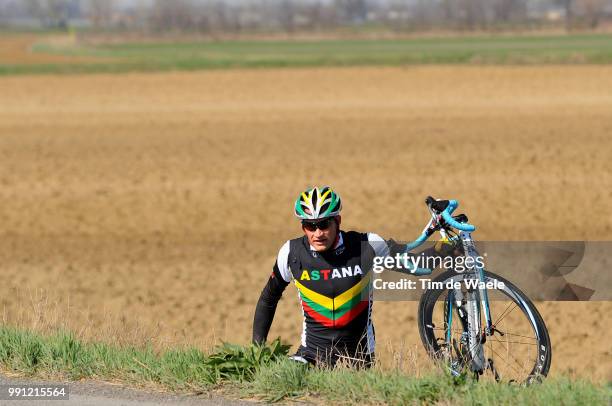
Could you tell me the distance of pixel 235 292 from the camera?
14.8 meters

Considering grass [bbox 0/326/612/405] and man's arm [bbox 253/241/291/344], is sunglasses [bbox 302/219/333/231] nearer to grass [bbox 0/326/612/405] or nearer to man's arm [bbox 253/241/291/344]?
man's arm [bbox 253/241/291/344]

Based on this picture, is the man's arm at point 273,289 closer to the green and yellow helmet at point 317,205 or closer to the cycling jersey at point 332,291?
the cycling jersey at point 332,291

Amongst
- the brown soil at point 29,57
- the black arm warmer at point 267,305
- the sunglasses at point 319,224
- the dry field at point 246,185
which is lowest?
the dry field at point 246,185

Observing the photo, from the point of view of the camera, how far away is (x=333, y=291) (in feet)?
22.7

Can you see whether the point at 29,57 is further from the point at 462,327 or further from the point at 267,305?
the point at 462,327

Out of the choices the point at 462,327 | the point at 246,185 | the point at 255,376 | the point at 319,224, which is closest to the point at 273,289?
the point at 319,224

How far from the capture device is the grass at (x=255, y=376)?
217 inches

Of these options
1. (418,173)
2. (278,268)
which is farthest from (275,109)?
(278,268)

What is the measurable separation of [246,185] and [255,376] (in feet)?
51.8

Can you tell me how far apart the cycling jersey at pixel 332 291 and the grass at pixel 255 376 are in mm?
523

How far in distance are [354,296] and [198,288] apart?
840 cm

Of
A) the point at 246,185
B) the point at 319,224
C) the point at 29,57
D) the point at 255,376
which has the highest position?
the point at 319,224

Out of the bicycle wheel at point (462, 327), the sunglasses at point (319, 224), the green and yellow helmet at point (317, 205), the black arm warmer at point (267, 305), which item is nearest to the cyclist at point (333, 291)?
the black arm warmer at point (267, 305)

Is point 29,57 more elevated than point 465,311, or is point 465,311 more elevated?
point 465,311
